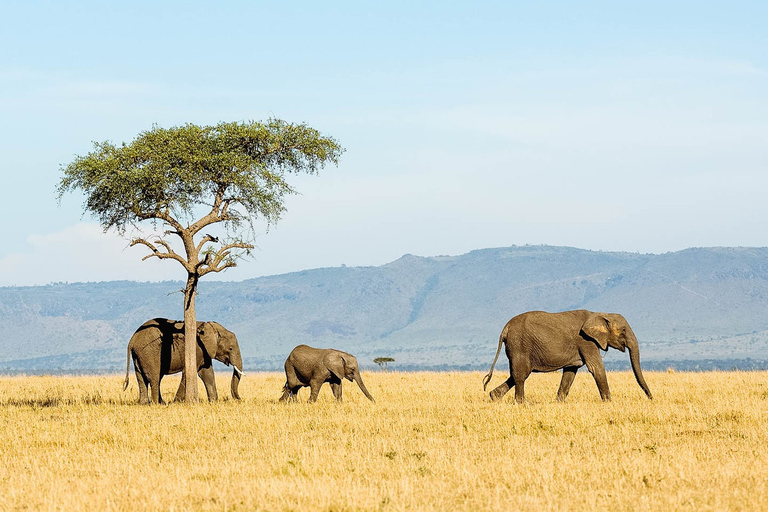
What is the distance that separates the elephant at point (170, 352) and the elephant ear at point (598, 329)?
10.5m

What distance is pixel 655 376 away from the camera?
42.6 metres

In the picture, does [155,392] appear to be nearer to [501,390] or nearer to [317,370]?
[317,370]

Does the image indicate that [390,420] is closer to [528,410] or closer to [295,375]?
[528,410]

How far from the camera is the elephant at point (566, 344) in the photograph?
28734 millimetres

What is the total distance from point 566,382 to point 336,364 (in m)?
6.69

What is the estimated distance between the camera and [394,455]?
18.3 m

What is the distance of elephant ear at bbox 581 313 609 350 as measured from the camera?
28.6m

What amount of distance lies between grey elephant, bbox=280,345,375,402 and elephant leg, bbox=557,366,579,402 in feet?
17.8

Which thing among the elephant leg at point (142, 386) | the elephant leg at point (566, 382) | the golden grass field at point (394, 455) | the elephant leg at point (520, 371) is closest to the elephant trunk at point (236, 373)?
the golden grass field at point (394, 455)

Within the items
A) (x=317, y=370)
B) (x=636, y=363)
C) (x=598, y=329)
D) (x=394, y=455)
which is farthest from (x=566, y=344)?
(x=394, y=455)

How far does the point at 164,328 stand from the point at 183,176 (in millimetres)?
4715

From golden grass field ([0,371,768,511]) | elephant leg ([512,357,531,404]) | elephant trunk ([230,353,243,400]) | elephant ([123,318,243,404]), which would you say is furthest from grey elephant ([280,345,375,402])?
elephant leg ([512,357,531,404])

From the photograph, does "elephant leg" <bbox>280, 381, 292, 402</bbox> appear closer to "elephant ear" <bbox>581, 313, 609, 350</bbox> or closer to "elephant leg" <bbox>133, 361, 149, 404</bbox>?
"elephant leg" <bbox>133, 361, 149, 404</bbox>

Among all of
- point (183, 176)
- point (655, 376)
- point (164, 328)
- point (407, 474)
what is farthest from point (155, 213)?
point (655, 376)
